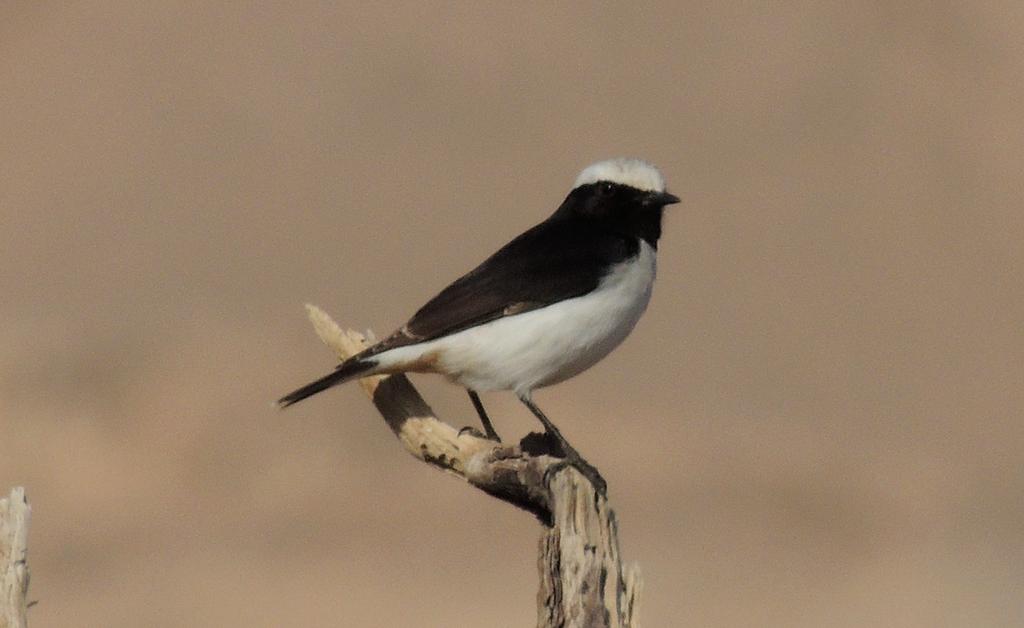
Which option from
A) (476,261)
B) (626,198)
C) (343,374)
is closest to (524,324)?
(343,374)

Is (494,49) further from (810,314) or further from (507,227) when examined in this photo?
(810,314)

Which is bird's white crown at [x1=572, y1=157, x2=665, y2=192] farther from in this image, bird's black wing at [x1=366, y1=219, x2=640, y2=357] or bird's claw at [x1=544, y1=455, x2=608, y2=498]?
bird's claw at [x1=544, y1=455, x2=608, y2=498]

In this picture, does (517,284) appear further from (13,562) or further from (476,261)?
(476,261)

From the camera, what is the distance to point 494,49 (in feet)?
119

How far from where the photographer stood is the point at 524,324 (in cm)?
983

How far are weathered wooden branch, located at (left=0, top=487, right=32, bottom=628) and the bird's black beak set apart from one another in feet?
13.4

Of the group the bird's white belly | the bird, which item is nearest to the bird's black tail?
the bird

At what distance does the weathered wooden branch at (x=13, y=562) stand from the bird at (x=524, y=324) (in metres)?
1.99

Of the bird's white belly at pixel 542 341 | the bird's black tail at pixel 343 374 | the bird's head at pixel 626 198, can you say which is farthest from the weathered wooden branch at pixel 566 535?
the bird's head at pixel 626 198

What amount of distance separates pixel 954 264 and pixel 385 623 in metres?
13.5

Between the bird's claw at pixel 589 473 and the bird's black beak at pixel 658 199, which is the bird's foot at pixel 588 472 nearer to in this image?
the bird's claw at pixel 589 473

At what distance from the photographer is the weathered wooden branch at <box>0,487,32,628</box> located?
25.2 ft

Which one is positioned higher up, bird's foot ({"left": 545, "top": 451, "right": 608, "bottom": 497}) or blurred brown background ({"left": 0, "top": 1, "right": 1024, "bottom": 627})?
blurred brown background ({"left": 0, "top": 1, "right": 1024, "bottom": 627})

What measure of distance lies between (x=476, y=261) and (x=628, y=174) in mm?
17327
